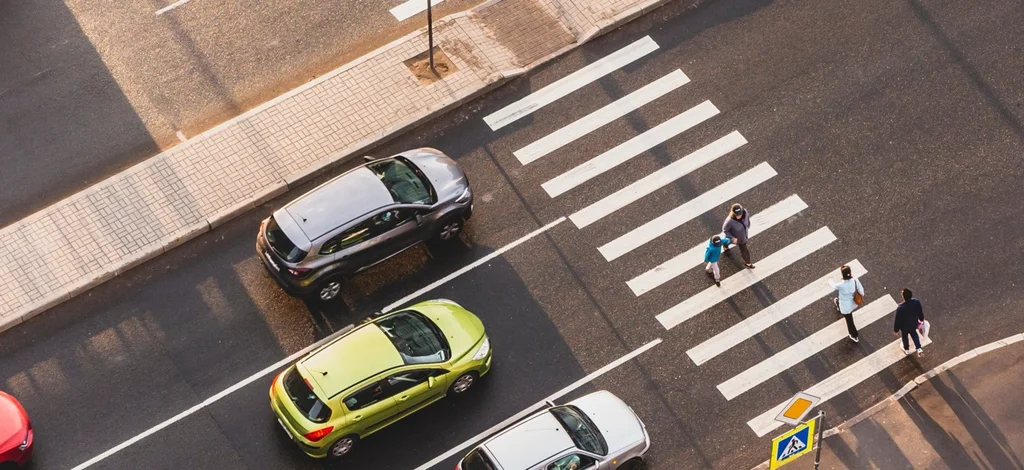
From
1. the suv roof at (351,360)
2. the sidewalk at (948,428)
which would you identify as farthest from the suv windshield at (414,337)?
the sidewalk at (948,428)

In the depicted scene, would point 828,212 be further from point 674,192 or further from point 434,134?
point 434,134

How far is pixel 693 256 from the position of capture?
2386 centimetres

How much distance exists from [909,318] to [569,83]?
856cm

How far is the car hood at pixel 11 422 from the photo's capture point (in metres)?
20.5

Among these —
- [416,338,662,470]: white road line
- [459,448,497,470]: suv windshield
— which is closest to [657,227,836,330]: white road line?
[416,338,662,470]: white road line

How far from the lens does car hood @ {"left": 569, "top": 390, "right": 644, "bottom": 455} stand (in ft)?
67.8

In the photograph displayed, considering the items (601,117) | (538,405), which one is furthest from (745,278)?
(538,405)

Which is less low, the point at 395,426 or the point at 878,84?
the point at 395,426

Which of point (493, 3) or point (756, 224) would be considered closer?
point (756, 224)

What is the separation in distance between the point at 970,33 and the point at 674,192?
784 centimetres

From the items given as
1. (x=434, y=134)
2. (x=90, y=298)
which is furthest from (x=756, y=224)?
(x=90, y=298)

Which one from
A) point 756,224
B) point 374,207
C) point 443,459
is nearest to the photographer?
point 443,459

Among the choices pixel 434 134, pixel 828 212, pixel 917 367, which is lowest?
pixel 917 367

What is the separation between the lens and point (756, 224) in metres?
24.3
